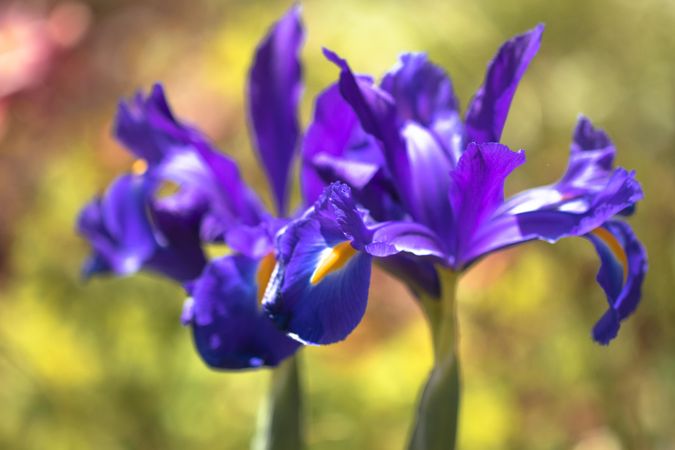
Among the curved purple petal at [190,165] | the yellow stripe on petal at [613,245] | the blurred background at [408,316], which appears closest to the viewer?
the yellow stripe on petal at [613,245]

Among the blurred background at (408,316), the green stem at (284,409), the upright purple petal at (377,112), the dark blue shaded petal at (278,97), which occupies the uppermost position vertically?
the upright purple petal at (377,112)

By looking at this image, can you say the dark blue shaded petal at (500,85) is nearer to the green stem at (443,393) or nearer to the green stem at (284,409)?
the green stem at (443,393)

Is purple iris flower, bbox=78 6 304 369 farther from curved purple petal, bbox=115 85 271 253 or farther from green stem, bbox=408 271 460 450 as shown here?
green stem, bbox=408 271 460 450

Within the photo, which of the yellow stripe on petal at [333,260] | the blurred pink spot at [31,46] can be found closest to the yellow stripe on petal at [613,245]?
the yellow stripe on petal at [333,260]

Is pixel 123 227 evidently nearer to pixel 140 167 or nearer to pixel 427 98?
pixel 140 167

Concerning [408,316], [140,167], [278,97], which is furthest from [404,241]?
[408,316]

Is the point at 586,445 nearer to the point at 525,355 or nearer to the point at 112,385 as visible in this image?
the point at 525,355

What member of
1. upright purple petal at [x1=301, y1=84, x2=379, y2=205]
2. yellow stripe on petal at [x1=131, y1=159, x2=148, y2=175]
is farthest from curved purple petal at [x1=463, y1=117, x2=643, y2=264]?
yellow stripe on petal at [x1=131, y1=159, x2=148, y2=175]
